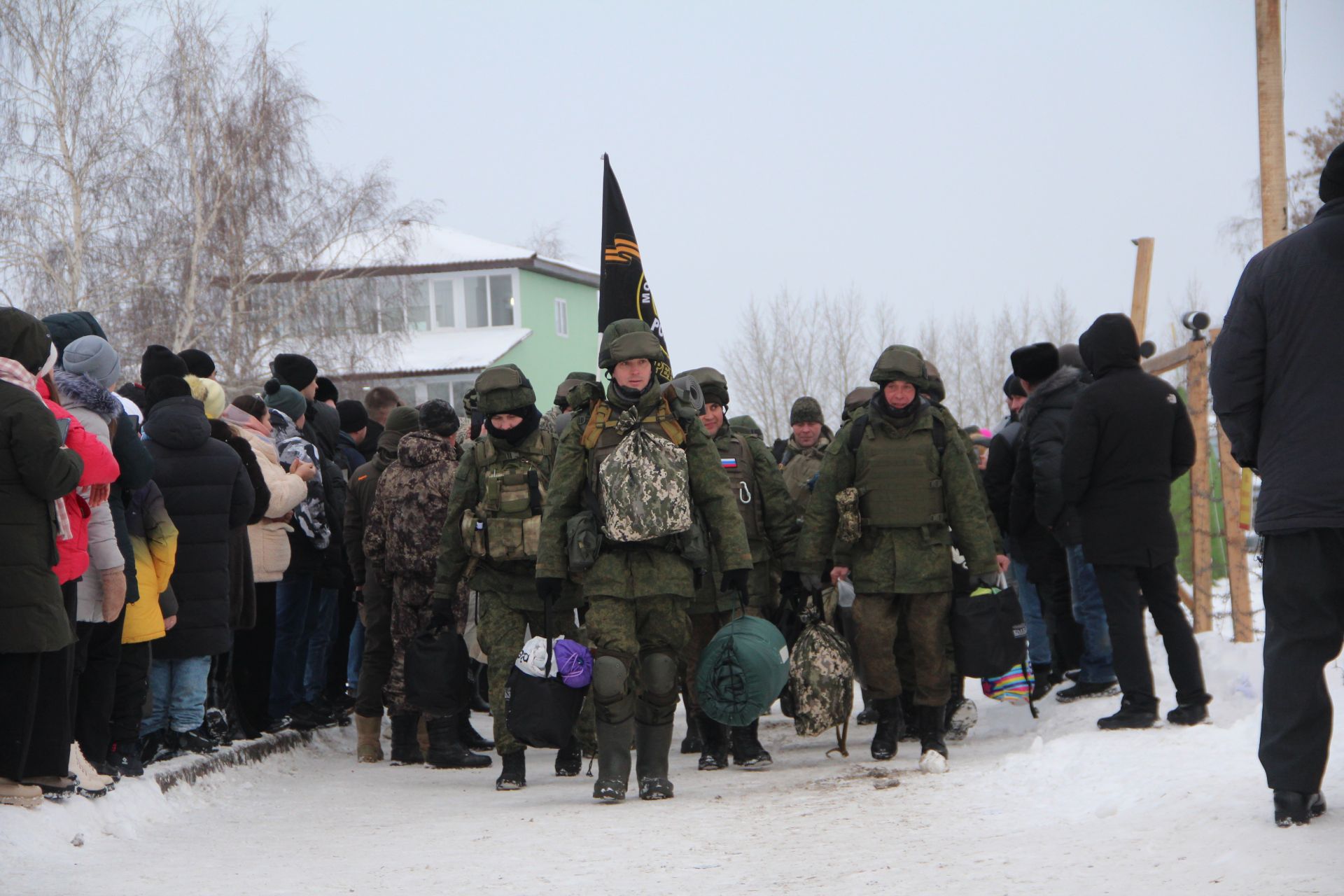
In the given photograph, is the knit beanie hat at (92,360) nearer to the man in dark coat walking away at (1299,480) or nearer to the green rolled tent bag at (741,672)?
the green rolled tent bag at (741,672)

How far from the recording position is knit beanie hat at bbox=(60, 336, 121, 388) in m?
6.79

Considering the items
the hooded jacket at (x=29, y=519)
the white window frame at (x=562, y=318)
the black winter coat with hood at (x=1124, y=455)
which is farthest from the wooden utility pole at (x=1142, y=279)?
the white window frame at (x=562, y=318)

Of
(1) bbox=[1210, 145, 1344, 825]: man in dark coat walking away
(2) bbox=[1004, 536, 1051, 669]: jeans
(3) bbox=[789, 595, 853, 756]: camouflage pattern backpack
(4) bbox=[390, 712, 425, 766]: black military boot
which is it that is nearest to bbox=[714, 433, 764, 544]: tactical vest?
(3) bbox=[789, 595, 853, 756]: camouflage pattern backpack

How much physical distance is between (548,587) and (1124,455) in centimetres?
313

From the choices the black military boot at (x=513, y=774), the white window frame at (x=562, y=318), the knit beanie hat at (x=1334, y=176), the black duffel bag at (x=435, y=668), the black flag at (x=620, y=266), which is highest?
the white window frame at (x=562, y=318)

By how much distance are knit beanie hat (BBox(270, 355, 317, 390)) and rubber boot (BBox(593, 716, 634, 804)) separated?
185 inches

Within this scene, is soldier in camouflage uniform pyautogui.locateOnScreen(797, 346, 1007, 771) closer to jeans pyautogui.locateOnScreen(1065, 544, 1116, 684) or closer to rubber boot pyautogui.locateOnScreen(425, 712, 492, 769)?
jeans pyautogui.locateOnScreen(1065, 544, 1116, 684)

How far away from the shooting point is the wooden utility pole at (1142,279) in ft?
37.3

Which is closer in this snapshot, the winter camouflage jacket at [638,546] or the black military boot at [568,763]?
the winter camouflage jacket at [638,546]

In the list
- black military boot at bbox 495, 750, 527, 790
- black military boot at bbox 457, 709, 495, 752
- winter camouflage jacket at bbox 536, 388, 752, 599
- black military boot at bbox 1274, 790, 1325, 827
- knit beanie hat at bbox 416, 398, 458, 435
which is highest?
knit beanie hat at bbox 416, 398, 458, 435

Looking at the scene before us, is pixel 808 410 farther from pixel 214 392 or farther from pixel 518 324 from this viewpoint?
pixel 518 324

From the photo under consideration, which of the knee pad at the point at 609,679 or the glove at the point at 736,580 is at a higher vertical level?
the glove at the point at 736,580

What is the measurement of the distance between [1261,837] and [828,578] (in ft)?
11.9

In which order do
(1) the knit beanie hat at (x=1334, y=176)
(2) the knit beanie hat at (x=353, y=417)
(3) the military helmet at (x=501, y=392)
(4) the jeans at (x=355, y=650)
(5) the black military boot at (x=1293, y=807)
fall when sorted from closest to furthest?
1. (5) the black military boot at (x=1293, y=807)
2. (1) the knit beanie hat at (x=1334, y=176)
3. (3) the military helmet at (x=501, y=392)
4. (4) the jeans at (x=355, y=650)
5. (2) the knit beanie hat at (x=353, y=417)
